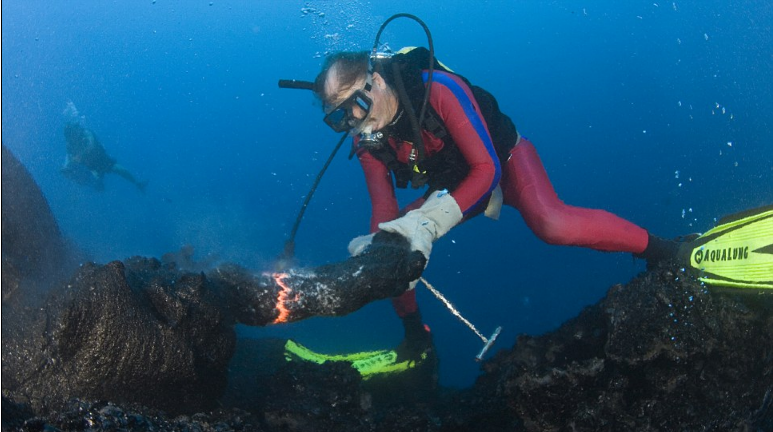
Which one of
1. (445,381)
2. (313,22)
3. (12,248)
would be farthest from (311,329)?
(313,22)

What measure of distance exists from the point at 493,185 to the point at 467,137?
0.54 m

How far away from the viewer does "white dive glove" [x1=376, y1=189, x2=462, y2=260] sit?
11.1 ft

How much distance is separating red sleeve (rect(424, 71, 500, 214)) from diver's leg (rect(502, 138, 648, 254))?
874mm

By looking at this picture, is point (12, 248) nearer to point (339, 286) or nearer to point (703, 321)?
point (339, 286)

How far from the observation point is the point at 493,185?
404 centimetres

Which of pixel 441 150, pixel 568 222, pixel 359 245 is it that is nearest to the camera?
pixel 359 245

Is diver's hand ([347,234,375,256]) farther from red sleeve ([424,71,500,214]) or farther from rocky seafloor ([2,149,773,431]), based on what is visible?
rocky seafloor ([2,149,773,431])

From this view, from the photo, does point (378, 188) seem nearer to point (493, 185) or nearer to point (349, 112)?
point (349, 112)

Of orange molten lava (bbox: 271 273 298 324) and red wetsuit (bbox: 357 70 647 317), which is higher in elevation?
red wetsuit (bbox: 357 70 647 317)

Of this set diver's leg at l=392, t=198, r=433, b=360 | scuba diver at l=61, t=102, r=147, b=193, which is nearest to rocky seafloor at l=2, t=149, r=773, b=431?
diver's leg at l=392, t=198, r=433, b=360

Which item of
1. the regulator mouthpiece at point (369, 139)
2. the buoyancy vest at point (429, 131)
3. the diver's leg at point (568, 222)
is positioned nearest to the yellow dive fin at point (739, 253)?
the diver's leg at point (568, 222)

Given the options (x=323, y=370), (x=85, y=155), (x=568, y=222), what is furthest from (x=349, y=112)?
(x=85, y=155)

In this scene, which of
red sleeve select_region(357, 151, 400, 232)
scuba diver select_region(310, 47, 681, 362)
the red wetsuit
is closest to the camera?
scuba diver select_region(310, 47, 681, 362)

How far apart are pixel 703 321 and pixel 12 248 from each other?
6.09m
